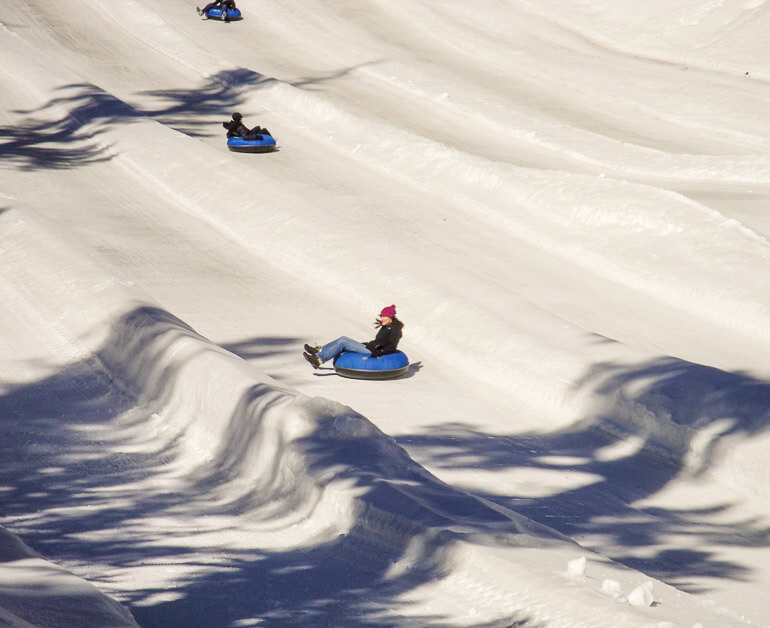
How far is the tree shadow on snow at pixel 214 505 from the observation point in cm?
594

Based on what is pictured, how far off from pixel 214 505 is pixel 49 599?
7.66 feet

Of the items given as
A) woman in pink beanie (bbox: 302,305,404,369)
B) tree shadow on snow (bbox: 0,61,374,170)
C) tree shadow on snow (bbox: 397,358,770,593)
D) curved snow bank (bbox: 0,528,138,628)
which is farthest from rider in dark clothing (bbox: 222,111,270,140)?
curved snow bank (bbox: 0,528,138,628)

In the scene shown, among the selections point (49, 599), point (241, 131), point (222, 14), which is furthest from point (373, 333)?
point (222, 14)

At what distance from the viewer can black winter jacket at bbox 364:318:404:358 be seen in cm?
1013

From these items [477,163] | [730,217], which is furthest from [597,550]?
[477,163]

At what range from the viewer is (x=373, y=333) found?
11.6 m

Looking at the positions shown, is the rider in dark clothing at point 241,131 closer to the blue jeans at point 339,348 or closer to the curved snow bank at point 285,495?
the curved snow bank at point 285,495

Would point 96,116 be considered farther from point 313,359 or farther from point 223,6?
point 313,359

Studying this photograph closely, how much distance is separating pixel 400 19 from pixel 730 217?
16.6 m

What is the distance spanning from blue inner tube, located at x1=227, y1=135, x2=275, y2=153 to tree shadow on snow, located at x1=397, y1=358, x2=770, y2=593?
980 cm

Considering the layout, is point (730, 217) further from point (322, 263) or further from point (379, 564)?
point (379, 564)

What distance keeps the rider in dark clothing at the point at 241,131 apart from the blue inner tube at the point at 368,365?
8620 mm

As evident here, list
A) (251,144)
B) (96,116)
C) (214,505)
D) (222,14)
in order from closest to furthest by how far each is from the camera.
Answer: (214,505), (251,144), (96,116), (222,14)

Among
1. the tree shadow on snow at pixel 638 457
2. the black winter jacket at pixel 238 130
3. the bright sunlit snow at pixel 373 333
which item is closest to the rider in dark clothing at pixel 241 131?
the black winter jacket at pixel 238 130
